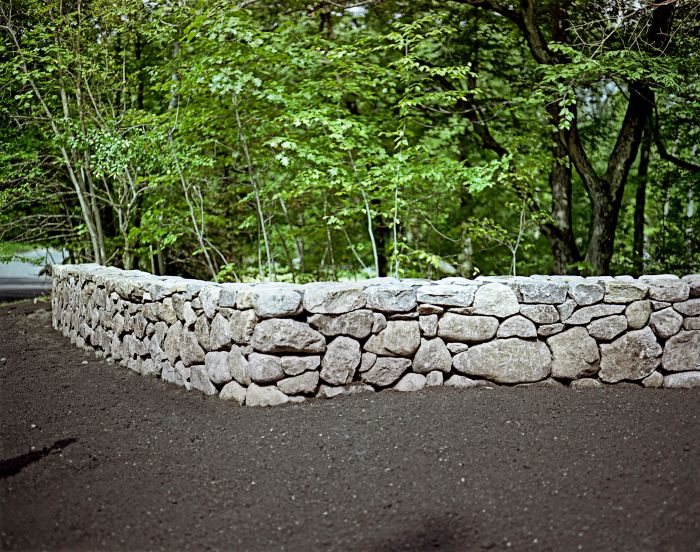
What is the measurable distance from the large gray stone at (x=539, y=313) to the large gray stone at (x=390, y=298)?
0.83m

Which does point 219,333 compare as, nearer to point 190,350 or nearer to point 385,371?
point 190,350

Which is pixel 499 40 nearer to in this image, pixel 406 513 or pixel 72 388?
pixel 72 388

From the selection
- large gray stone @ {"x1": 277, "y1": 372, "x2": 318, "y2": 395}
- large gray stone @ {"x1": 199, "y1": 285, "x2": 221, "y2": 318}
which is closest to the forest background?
large gray stone @ {"x1": 199, "y1": 285, "x2": 221, "y2": 318}

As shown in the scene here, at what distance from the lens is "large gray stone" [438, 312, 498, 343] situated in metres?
A: 4.82

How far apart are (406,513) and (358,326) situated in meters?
1.73

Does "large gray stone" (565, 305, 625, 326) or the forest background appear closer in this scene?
"large gray stone" (565, 305, 625, 326)

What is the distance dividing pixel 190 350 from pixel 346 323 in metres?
1.35

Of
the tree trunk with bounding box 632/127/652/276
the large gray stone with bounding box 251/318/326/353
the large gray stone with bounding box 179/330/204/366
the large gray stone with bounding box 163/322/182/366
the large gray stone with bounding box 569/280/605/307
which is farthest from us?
the tree trunk with bounding box 632/127/652/276

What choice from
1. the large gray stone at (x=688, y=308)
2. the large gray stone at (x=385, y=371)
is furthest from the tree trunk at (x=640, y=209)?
the large gray stone at (x=385, y=371)

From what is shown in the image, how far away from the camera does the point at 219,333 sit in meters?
4.86

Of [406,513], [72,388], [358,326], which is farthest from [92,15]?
[406,513]

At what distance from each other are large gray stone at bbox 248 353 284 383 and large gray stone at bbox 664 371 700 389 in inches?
113

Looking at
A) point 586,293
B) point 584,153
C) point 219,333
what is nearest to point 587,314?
point 586,293

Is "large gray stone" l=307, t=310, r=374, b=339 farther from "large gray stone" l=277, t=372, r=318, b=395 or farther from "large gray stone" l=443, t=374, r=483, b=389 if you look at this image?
"large gray stone" l=443, t=374, r=483, b=389
